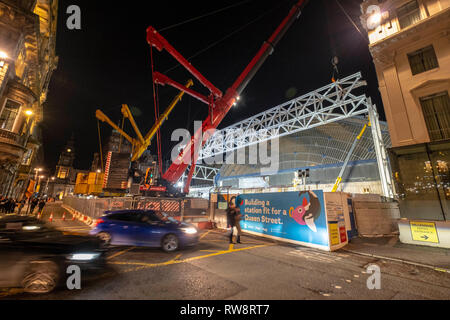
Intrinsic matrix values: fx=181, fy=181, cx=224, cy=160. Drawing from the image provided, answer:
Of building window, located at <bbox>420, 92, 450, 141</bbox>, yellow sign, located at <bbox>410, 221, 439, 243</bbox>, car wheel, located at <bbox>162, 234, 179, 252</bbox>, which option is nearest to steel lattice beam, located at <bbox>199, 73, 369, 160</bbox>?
building window, located at <bbox>420, 92, 450, 141</bbox>

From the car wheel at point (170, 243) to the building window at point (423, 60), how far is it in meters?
16.6

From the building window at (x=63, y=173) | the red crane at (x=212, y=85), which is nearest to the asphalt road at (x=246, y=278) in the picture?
the red crane at (x=212, y=85)

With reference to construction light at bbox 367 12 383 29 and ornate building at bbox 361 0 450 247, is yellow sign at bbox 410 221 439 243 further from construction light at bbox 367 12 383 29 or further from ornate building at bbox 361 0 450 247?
construction light at bbox 367 12 383 29

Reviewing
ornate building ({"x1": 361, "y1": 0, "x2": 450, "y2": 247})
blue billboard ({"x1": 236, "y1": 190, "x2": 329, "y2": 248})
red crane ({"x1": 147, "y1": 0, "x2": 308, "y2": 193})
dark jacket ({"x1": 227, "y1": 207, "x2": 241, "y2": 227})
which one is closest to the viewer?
blue billboard ({"x1": 236, "y1": 190, "x2": 329, "y2": 248})

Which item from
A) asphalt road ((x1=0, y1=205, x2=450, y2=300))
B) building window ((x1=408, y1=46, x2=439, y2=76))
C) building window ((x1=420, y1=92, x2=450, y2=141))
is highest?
building window ((x1=408, y1=46, x2=439, y2=76))

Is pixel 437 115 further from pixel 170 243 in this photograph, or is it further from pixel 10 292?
pixel 10 292

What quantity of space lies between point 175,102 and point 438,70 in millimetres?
22075

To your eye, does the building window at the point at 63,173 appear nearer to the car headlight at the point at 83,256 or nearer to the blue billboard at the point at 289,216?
the blue billboard at the point at 289,216

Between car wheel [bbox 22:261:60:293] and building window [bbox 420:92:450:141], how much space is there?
1648 cm

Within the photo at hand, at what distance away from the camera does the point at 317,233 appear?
24.6ft

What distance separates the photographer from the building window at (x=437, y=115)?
32.5 feet

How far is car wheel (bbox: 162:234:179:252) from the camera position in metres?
6.55
